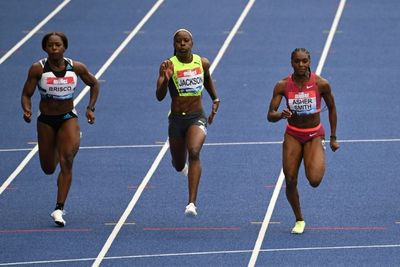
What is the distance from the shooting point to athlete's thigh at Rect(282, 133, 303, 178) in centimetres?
1283

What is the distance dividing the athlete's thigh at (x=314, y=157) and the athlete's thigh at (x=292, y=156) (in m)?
0.07

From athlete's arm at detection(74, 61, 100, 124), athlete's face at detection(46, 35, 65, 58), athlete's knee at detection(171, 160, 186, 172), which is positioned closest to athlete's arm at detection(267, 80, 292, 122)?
athlete's knee at detection(171, 160, 186, 172)

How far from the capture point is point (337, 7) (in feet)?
76.0

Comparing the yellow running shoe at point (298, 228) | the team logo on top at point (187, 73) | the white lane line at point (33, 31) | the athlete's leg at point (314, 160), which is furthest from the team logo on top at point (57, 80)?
the white lane line at point (33, 31)

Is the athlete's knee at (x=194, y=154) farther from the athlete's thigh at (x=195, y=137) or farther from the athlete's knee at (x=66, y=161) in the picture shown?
the athlete's knee at (x=66, y=161)

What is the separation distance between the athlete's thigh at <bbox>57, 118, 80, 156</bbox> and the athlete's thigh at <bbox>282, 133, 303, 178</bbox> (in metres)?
2.03

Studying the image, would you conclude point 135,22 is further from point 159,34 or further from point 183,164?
point 183,164

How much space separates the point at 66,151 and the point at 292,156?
85.6 inches

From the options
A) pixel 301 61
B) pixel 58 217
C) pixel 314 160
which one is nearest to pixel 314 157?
pixel 314 160

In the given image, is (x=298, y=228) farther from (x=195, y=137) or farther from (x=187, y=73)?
(x=187, y=73)

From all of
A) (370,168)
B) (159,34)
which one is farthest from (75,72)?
(159,34)

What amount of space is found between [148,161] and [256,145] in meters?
1.46

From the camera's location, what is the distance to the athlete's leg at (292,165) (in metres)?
12.8

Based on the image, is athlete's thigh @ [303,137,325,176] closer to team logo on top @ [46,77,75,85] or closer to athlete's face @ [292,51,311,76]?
athlete's face @ [292,51,311,76]
